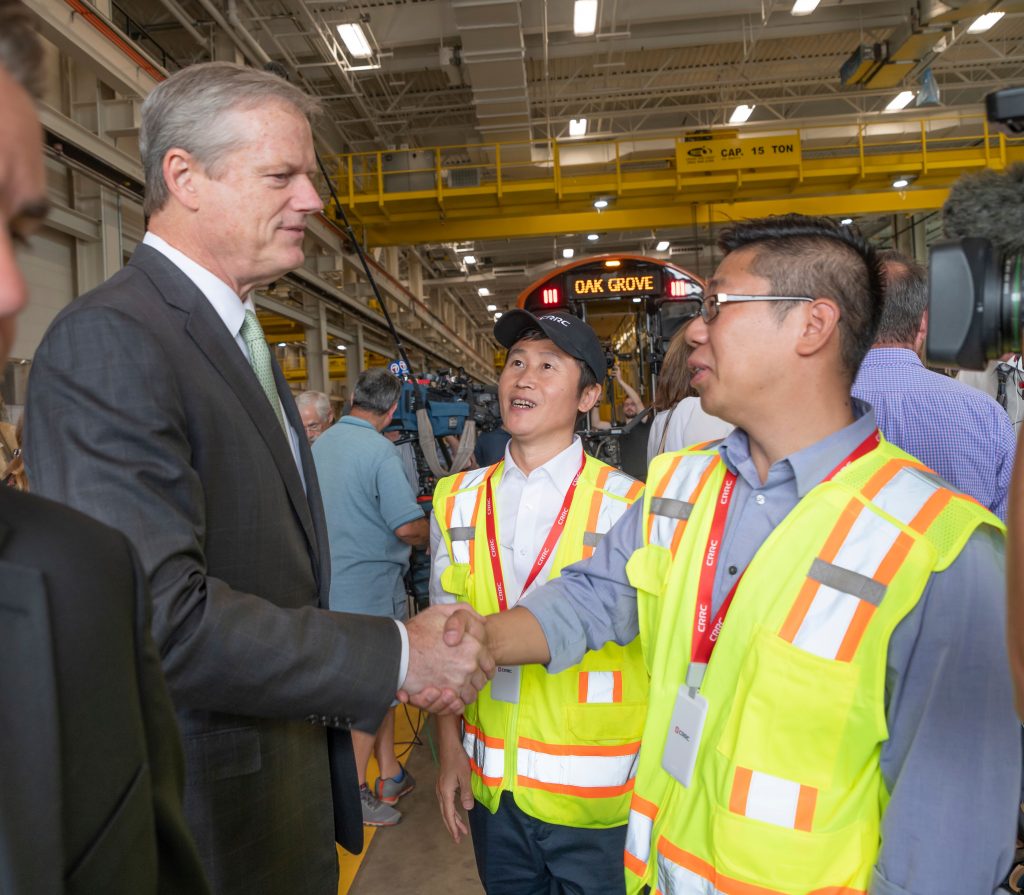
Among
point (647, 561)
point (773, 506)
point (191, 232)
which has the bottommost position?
point (647, 561)

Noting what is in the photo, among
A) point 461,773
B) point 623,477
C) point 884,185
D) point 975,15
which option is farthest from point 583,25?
point 461,773

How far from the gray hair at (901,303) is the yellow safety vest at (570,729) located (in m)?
1.10

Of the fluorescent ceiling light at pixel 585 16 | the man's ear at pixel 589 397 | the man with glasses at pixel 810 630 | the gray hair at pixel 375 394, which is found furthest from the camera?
the fluorescent ceiling light at pixel 585 16

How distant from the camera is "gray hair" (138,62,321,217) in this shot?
1.63 m

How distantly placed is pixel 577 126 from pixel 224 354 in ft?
44.6

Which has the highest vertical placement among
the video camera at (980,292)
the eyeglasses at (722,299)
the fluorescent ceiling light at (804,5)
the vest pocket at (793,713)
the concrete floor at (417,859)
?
the fluorescent ceiling light at (804,5)

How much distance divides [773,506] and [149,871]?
3.98 ft

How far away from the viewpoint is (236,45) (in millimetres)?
9797

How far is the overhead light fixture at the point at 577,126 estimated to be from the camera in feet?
44.8

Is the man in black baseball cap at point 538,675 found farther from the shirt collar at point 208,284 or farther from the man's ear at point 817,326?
the shirt collar at point 208,284

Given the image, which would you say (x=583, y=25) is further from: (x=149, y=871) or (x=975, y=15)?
(x=149, y=871)

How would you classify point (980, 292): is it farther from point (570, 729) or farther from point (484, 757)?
point (484, 757)

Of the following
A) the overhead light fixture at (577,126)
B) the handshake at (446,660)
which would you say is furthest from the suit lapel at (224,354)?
the overhead light fixture at (577,126)

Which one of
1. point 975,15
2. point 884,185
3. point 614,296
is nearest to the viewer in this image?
point 614,296
